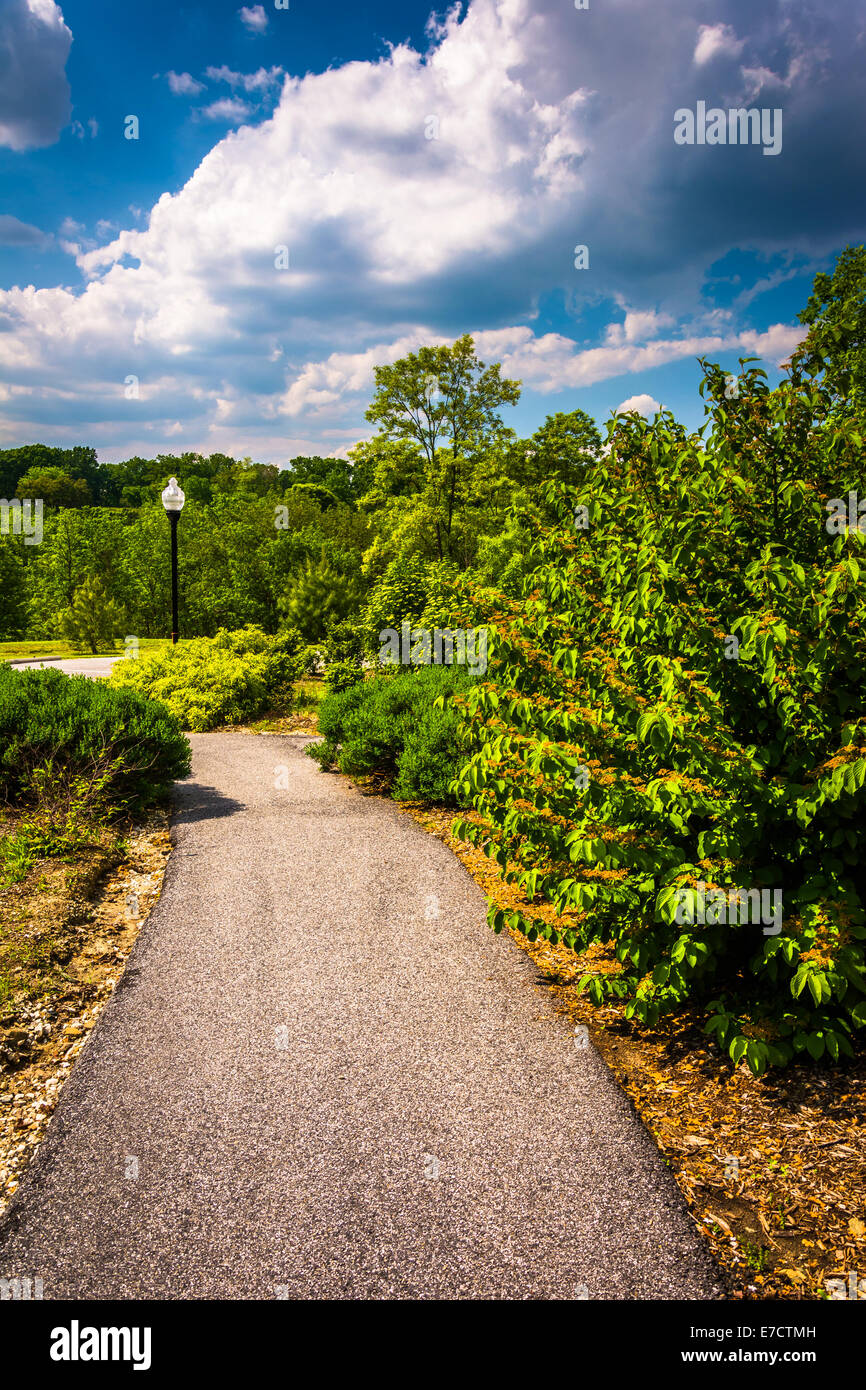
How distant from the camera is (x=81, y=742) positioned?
24.3 ft

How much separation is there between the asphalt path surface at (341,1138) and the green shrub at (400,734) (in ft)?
8.54

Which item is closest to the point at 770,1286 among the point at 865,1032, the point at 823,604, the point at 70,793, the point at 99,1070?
the point at 865,1032

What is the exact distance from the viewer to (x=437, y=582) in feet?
43.1

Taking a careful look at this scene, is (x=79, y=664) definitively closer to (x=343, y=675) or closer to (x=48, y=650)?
(x=48, y=650)

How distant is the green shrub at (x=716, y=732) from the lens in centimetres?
289

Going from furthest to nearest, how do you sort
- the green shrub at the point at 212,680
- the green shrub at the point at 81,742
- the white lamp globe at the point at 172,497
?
the white lamp globe at the point at 172,497
the green shrub at the point at 212,680
the green shrub at the point at 81,742

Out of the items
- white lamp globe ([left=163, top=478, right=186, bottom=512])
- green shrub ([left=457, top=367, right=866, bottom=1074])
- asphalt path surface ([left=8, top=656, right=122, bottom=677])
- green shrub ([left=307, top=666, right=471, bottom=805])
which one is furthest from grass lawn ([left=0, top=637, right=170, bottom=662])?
green shrub ([left=457, top=367, right=866, bottom=1074])

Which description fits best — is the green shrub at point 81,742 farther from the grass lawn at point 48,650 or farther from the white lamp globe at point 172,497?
the grass lawn at point 48,650

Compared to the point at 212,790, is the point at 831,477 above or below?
above

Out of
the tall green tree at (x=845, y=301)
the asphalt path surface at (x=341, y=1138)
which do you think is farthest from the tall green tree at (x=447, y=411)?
the asphalt path surface at (x=341, y=1138)

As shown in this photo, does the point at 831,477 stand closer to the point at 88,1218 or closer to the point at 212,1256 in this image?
the point at 212,1256

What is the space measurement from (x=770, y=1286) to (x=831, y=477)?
129 inches

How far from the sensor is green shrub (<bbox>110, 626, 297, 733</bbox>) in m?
13.3

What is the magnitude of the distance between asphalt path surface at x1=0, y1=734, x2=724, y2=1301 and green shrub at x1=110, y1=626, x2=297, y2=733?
813 centimetres
